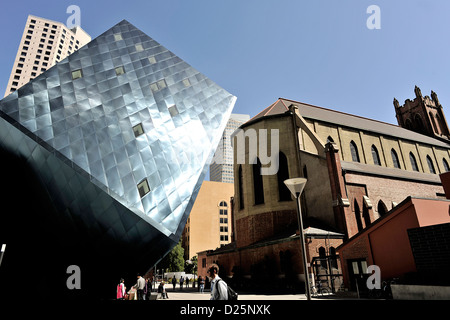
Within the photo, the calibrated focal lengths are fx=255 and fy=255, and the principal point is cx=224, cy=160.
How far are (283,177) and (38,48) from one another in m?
100

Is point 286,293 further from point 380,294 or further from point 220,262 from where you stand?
point 220,262

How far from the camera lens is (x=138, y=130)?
481 inches

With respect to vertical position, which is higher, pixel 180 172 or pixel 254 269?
pixel 180 172

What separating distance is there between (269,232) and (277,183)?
4955mm

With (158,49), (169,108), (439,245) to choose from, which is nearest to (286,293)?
(439,245)

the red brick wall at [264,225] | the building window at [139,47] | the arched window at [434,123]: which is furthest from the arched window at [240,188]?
the arched window at [434,123]

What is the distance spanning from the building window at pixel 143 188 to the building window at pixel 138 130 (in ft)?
8.00

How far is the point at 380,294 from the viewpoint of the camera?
42.7 ft

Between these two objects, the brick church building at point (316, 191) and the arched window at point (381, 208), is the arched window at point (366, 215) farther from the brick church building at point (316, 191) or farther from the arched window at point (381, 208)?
the arched window at point (381, 208)

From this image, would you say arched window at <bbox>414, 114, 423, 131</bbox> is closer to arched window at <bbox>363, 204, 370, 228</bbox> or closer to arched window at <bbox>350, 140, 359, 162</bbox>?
arched window at <bbox>350, 140, 359, 162</bbox>

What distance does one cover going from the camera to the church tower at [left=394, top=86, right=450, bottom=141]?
46094 mm

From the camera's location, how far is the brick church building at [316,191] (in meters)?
20.4

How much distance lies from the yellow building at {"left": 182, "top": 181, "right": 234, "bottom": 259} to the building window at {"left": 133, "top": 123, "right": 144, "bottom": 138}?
54.5 metres

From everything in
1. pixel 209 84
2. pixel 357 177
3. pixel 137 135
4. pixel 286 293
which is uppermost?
pixel 209 84
